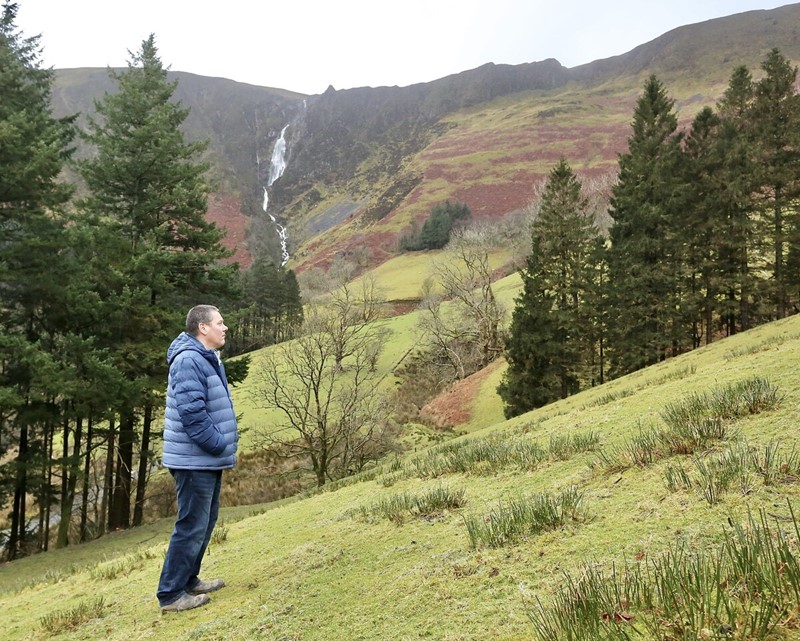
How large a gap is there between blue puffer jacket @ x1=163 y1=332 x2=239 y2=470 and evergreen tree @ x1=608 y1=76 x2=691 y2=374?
2675 centimetres

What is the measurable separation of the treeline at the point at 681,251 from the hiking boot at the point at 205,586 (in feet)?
82.2

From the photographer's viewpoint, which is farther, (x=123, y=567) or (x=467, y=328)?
(x=467, y=328)

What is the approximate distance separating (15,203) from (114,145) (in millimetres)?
4079

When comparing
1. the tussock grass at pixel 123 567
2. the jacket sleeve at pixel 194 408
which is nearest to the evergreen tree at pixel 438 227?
the tussock grass at pixel 123 567

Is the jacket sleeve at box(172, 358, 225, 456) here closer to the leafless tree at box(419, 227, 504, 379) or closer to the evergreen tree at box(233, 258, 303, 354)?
the leafless tree at box(419, 227, 504, 379)

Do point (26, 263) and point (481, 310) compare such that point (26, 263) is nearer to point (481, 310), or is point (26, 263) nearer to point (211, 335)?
point (211, 335)

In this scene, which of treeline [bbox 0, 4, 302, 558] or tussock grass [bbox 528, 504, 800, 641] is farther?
treeline [bbox 0, 4, 302, 558]

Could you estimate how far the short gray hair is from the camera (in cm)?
468

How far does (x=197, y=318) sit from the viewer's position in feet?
15.4

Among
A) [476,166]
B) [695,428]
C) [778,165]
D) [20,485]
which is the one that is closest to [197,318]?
[695,428]

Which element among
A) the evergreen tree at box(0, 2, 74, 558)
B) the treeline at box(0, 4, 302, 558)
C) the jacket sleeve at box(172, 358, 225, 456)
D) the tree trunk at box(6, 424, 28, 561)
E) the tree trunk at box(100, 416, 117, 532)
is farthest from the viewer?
the tree trunk at box(100, 416, 117, 532)

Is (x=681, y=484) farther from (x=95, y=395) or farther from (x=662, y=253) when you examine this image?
(x=662, y=253)

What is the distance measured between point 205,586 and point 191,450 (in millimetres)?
1426

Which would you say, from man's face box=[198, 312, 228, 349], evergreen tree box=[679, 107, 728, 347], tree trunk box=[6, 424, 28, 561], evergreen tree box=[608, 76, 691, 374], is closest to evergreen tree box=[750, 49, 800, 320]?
evergreen tree box=[679, 107, 728, 347]
